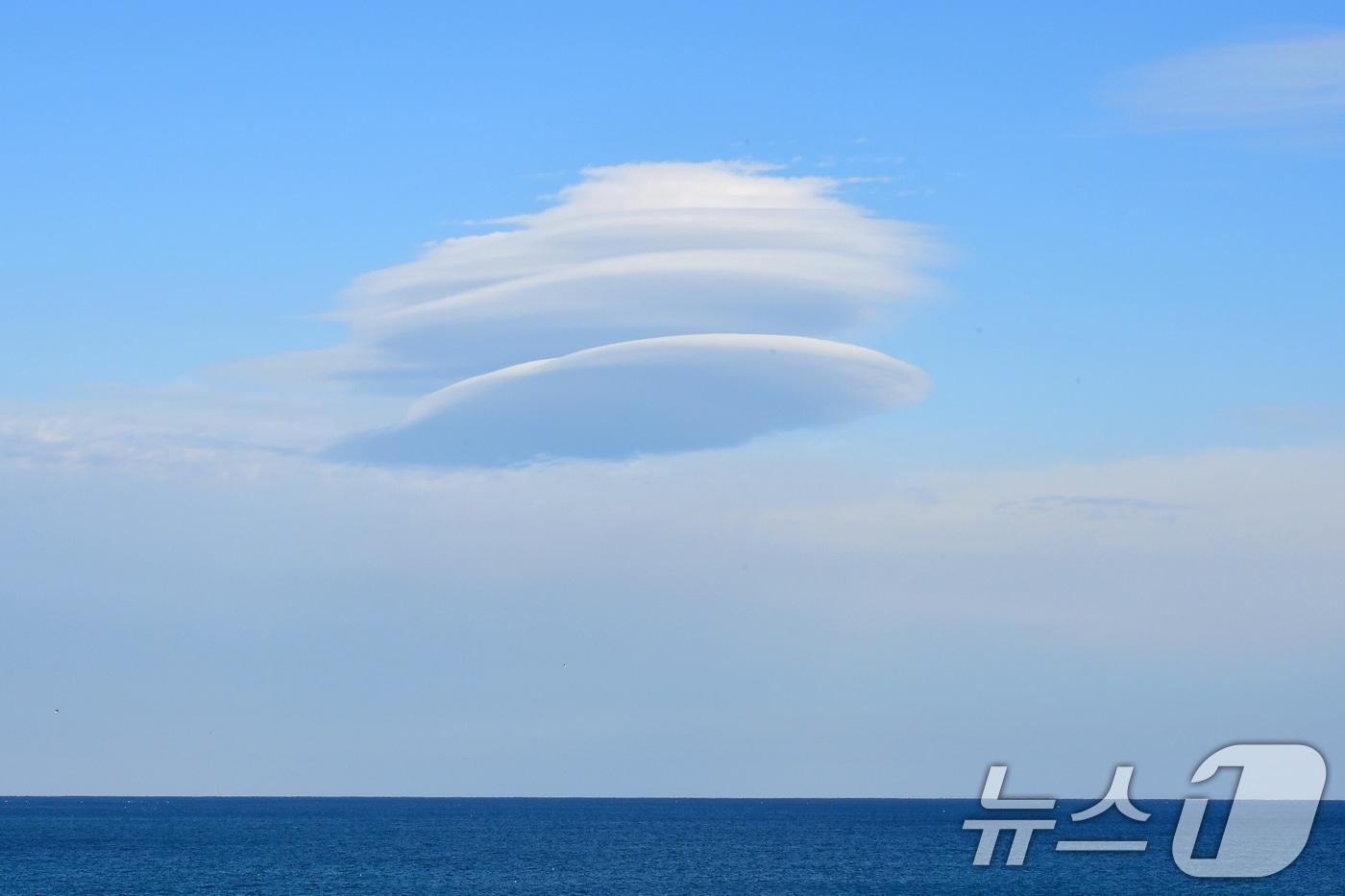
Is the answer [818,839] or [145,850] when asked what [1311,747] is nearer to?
[145,850]

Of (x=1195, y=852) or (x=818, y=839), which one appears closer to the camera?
(x=1195, y=852)

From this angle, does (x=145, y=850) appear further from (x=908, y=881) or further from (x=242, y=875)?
(x=908, y=881)

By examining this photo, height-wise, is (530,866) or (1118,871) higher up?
(1118,871)

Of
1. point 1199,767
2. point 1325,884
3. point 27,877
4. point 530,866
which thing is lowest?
point 27,877

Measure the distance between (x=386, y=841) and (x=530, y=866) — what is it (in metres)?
51.4

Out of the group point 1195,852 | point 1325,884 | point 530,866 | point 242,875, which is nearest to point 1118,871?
point 1325,884

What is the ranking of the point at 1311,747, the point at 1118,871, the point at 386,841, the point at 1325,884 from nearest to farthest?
the point at 1311,747, the point at 1325,884, the point at 1118,871, the point at 386,841

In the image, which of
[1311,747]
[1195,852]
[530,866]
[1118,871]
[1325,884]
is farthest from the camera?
[1195,852]

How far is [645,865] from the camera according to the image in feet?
438

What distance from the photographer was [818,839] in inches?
7402

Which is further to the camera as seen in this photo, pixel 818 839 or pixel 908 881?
pixel 818 839

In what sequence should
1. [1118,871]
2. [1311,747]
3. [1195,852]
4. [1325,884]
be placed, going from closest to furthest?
[1311,747]
[1325,884]
[1118,871]
[1195,852]

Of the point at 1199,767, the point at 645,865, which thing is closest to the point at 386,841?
the point at 645,865

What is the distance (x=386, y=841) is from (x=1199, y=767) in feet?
518
